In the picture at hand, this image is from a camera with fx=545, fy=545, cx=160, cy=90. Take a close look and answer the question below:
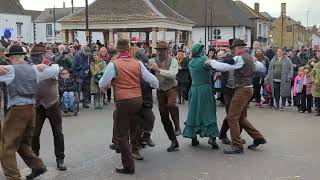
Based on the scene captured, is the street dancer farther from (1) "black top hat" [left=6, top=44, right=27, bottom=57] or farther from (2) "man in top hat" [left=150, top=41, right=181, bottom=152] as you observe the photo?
(1) "black top hat" [left=6, top=44, right=27, bottom=57]

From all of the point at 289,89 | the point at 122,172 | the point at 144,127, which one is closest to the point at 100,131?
the point at 144,127

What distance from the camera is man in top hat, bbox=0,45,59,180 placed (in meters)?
7.16

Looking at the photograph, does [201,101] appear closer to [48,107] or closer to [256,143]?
[256,143]

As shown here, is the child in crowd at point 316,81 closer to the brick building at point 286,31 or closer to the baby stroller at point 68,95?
the baby stroller at point 68,95

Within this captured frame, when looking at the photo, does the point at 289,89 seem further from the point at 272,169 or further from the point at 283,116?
the point at 272,169

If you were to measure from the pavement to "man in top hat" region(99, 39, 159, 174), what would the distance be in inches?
14.9

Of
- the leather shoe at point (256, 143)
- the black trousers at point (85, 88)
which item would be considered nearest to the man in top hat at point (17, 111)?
the leather shoe at point (256, 143)

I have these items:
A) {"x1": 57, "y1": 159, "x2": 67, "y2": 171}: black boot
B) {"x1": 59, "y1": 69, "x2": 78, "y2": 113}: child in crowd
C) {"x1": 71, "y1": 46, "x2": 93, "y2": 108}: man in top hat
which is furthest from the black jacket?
{"x1": 57, "y1": 159, "x2": 67, "y2": 171}: black boot

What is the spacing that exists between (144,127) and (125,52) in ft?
5.47

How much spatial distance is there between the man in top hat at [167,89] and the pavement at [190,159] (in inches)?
15.5

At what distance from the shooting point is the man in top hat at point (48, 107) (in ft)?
26.6

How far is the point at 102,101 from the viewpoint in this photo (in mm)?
16953

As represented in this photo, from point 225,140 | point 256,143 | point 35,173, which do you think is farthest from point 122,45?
point 256,143

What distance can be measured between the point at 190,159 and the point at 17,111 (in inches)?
125
